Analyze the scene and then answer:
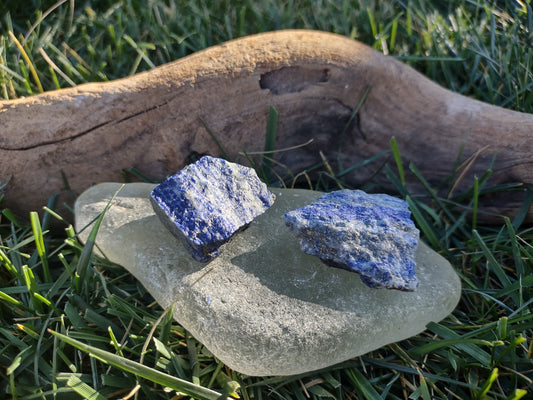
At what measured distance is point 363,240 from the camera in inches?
65.3

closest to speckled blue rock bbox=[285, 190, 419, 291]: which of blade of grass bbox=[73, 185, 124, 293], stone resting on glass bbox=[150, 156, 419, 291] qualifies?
stone resting on glass bbox=[150, 156, 419, 291]

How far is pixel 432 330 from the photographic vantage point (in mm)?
1687

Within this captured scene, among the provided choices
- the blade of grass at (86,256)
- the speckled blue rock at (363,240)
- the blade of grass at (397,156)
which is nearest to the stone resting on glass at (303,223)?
the speckled blue rock at (363,240)

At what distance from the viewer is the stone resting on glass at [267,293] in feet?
5.02

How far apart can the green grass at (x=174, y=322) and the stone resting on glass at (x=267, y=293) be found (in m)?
0.09

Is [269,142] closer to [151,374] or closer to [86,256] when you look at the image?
[86,256]

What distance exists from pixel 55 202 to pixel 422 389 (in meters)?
1.53

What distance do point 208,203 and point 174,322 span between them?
426mm

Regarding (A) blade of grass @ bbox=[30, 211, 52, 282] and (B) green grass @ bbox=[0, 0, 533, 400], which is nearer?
(B) green grass @ bbox=[0, 0, 533, 400]

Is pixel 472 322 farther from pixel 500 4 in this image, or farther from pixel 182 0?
pixel 182 0

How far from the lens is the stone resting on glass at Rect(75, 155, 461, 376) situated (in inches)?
60.3

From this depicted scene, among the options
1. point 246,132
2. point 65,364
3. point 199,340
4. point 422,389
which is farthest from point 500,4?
point 65,364

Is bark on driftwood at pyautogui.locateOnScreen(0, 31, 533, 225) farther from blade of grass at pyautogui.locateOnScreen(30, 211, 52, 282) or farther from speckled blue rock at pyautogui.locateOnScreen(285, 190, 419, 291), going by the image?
speckled blue rock at pyautogui.locateOnScreen(285, 190, 419, 291)

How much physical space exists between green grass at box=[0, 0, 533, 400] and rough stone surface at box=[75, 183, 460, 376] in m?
0.09
